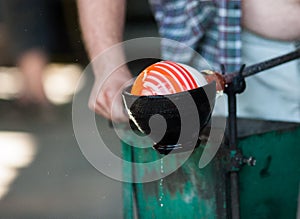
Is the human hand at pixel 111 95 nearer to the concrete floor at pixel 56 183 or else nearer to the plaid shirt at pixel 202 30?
the plaid shirt at pixel 202 30

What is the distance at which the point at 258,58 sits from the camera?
6.49ft

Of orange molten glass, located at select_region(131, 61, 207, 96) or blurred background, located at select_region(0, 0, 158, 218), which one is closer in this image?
orange molten glass, located at select_region(131, 61, 207, 96)

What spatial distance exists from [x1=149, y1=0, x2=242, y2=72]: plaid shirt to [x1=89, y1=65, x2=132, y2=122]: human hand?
A: 21cm

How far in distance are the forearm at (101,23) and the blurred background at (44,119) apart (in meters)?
0.72

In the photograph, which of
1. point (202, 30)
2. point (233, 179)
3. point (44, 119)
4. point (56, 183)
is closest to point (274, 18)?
point (202, 30)

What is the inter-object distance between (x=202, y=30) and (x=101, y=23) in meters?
0.25

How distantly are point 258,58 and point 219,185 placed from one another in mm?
458

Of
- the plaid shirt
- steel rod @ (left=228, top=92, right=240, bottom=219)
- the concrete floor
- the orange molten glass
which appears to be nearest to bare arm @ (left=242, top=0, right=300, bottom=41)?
the plaid shirt

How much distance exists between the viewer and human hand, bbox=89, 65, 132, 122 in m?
1.67

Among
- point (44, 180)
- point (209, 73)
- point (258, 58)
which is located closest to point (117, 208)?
point (44, 180)

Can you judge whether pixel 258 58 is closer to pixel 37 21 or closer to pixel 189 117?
pixel 189 117

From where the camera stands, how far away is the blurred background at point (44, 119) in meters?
3.07

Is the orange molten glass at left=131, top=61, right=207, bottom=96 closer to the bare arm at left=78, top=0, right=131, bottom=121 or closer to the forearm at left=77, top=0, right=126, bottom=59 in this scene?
the bare arm at left=78, top=0, right=131, bottom=121

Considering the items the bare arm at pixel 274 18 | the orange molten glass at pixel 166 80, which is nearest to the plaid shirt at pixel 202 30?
the bare arm at pixel 274 18
